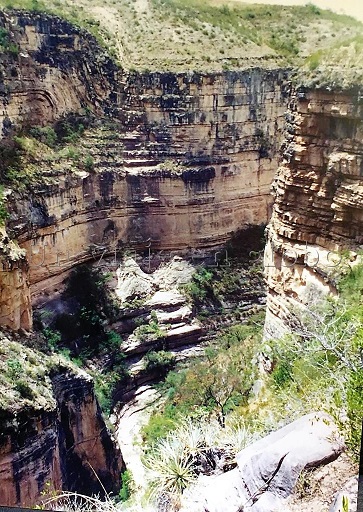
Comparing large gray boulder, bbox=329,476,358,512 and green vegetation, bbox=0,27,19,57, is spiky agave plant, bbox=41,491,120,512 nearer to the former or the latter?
large gray boulder, bbox=329,476,358,512

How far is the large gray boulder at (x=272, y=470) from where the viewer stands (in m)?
3.99

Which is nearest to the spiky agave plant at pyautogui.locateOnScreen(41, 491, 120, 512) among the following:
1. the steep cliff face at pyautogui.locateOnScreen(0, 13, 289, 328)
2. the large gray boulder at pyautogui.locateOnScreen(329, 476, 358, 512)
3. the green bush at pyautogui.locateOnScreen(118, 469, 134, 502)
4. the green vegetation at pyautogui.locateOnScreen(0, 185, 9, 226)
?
the green bush at pyautogui.locateOnScreen(118, 469, 134, 502)

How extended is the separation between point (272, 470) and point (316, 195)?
2.61 m

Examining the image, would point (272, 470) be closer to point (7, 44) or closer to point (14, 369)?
point (14, 369)

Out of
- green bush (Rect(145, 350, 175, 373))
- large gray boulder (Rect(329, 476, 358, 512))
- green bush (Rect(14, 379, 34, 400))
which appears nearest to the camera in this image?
large gray boulder (Rect(329, 476, 358, 512))

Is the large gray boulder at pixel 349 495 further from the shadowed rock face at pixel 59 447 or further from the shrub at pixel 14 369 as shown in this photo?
the shrub at pixel 14 369

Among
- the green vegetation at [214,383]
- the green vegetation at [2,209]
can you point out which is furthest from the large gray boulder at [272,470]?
the green vegetation at [2,209]

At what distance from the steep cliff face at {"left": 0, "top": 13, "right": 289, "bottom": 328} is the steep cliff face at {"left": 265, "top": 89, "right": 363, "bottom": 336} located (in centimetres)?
581

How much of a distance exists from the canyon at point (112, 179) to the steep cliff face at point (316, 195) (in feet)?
0.21

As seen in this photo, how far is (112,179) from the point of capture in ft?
39.0

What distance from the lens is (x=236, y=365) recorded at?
834cm

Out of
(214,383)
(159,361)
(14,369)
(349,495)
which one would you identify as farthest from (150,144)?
(349,495)

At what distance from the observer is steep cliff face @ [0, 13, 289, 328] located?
11.1m

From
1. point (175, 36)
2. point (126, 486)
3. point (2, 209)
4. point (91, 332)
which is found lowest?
point (91, 332)
